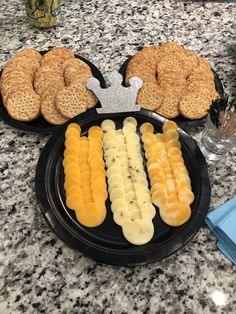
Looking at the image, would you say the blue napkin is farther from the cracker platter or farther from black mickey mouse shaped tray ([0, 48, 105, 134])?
black mickey mouse shaped tray ([0, 48, 105, 134])

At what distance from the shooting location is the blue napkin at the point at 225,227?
738 millimetres

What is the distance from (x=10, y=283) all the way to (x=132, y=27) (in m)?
0.94

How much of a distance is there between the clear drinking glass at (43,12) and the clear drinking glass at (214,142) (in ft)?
2.06

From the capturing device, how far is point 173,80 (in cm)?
98

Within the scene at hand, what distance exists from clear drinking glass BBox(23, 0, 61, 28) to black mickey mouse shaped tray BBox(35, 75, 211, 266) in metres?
0.35

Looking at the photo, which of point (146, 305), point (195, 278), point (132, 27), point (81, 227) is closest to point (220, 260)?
point (195, 278)

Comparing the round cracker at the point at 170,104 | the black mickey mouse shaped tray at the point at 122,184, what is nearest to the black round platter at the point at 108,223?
the black mickey mouse shaped tray at the point at 122,184

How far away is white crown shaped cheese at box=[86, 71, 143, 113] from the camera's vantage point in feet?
2.94

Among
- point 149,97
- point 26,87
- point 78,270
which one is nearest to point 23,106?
point 26,87

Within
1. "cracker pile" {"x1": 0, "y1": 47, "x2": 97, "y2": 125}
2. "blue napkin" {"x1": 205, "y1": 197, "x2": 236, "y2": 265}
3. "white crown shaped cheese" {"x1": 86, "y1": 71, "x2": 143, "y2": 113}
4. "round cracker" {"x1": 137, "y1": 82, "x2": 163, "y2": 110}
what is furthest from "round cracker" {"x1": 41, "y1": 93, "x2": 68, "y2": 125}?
"blue napkin" {"x1": 205, "y1": 197, "x2": 236, "y2": 265}

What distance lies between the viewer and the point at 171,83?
3.20ft

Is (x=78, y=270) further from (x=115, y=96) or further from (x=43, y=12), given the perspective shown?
(x=43, y=12)

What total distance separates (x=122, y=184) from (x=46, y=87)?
365 millimetres

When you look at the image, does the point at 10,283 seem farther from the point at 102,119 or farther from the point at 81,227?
the point at 102,119
